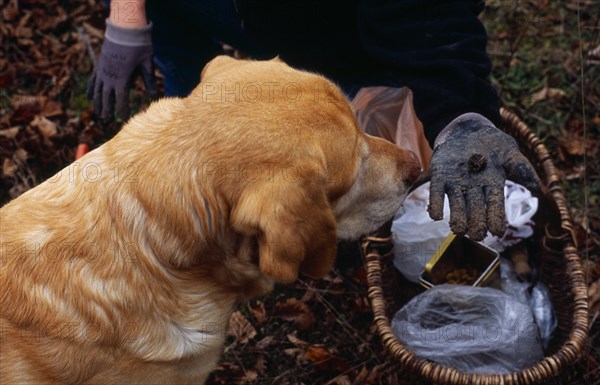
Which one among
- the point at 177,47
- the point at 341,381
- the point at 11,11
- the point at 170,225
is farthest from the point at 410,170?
the point at 11,11

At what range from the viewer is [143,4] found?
3783mm

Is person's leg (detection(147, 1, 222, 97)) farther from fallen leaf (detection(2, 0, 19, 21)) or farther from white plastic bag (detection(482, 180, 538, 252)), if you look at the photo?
white plastic bag (detection(482, 180, 538, 252))

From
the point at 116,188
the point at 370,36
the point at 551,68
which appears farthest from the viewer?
the point at 551,68

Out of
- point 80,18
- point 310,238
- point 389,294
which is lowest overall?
point 389,294

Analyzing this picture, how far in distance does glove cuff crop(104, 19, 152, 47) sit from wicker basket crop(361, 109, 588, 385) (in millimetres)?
1734

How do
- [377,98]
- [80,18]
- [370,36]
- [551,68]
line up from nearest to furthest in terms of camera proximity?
[370,36] → [377,98] → [551,68] → [80,18]

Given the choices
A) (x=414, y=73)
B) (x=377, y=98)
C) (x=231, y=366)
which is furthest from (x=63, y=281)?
(x=377, y=98)

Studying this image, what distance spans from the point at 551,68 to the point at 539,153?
1532mm

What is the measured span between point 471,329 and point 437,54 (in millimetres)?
1422

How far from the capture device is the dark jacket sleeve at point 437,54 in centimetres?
308

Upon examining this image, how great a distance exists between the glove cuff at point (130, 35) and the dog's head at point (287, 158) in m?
1.29

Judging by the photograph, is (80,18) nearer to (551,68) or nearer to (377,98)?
(377,98)

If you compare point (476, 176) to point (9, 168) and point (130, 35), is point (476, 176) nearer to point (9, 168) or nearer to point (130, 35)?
point (130, 35)

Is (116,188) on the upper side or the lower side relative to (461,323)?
upper
